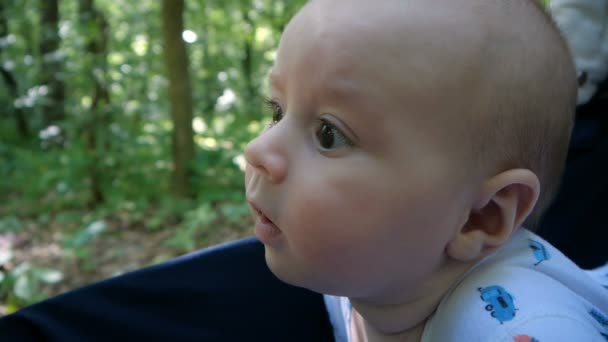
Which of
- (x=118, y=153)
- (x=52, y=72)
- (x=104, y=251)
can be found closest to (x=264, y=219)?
(x=104, y=251)

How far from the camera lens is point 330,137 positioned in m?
0.65

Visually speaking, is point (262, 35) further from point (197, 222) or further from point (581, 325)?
point (581, 325)

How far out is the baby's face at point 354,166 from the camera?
2.04 feet

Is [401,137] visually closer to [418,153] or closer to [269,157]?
[418,153]

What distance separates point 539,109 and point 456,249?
20 cm

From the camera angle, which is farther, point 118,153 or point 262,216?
point 118,153

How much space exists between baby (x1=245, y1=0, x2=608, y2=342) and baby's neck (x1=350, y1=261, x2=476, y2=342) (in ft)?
0.08

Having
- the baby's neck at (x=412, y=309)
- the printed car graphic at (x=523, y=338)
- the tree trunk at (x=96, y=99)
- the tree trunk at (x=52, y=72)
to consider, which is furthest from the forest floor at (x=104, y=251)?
the printed car graphic at (x=523, y=338)

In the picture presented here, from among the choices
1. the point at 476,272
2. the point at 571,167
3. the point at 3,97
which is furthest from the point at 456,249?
the point at 3,97

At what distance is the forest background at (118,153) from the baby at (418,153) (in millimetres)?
1970

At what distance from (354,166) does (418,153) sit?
74 mm

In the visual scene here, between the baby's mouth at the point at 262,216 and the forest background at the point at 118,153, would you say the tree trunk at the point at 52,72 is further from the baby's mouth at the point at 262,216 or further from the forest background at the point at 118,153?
the baby's mouth at the point at 262,216

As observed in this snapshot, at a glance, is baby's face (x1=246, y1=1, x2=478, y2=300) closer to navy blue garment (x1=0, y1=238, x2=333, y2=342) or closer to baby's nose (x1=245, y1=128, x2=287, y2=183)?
baby's nose (x1=245, y1=128, x2=287, y2=183)

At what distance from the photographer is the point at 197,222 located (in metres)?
2.84
